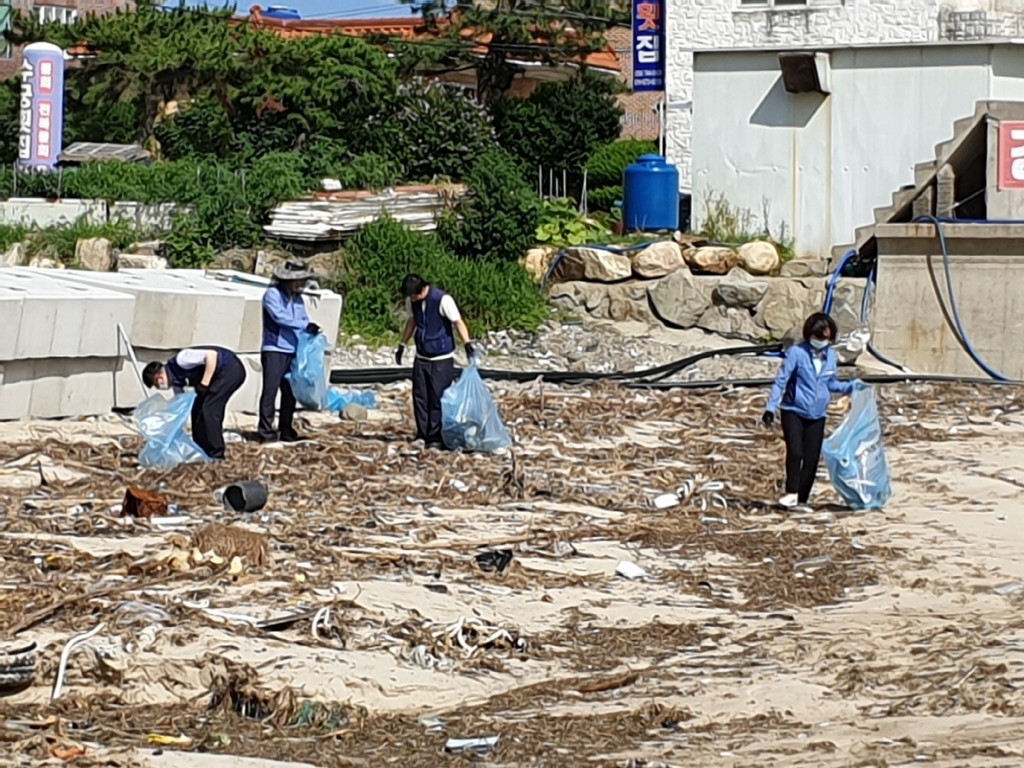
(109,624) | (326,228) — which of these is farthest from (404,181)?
(109,624)

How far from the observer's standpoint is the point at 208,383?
12883mm

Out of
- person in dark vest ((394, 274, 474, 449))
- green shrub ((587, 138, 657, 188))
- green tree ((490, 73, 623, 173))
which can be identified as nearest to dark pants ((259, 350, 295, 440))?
person in dark vest ((394, 274, 474, 449))

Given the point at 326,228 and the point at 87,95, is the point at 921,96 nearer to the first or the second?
the point at 326,228

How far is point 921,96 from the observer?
23969 mm

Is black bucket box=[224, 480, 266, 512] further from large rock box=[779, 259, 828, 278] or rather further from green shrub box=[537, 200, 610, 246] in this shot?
green shrub box=[537, 200, 610, 246]

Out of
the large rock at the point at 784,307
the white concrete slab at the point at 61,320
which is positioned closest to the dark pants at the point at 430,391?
the white concrete slab at the point at 61,320

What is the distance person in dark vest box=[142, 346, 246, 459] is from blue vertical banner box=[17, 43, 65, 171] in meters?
15.1

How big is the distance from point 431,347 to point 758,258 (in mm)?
9765

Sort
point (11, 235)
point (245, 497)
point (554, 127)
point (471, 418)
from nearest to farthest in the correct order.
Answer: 1. point (245, 497)
2. point (471, 418)
3. point (11, 235)
4. point (554, 127)

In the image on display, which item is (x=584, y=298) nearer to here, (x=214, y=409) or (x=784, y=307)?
(x=784, y=307)

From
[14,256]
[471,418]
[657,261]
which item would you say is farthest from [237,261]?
[471,418]

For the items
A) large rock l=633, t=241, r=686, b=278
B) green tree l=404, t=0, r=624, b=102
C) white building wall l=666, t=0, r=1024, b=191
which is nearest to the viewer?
large rock l=633, t=241, r=686, b=278

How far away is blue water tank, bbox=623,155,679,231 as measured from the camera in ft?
82.3

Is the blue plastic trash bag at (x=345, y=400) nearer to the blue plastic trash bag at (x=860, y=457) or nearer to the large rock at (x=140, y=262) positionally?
the blue plastic trash bag at (x=860, y=457)
